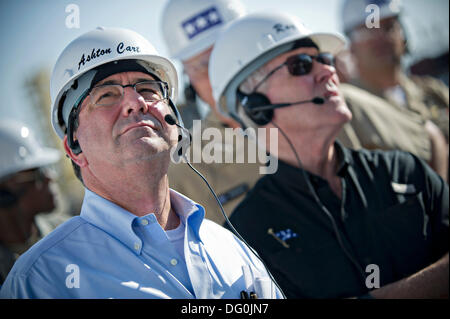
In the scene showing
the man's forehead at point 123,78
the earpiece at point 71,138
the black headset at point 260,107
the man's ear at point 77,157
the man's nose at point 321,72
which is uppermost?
the man's forehead at point 123,78

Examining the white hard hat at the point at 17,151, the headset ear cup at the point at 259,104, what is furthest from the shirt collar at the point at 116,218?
the white hard hat at the point at 17,151

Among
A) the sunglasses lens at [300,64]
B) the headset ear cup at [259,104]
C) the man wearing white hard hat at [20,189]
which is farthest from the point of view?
the man wearing white hard hat at [20,189]

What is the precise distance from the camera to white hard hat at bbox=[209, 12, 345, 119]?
9.03 feet

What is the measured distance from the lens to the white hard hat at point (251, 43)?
108 inches

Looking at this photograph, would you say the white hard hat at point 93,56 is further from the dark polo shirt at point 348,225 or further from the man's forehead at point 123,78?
the dark polo shirt at point 348,225

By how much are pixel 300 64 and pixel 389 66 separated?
2.59m

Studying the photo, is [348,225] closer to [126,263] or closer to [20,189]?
[126,263]

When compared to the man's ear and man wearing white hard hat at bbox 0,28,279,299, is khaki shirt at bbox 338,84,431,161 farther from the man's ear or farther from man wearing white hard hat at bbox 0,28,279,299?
the man's ear

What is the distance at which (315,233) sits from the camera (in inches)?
99.3

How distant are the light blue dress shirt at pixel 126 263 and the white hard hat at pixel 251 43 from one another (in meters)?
1.13

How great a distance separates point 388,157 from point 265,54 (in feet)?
3.28

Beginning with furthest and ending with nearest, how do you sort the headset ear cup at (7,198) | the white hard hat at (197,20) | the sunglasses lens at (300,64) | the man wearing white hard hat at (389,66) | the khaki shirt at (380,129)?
1. the man wearing white hard hat at (389,66)
2. the white hard hat at (197,20)
3. the khaki shirt at (380,129)
4. the headset ear cup at (7,198)
5. the sunglasses lens at (300,64)
